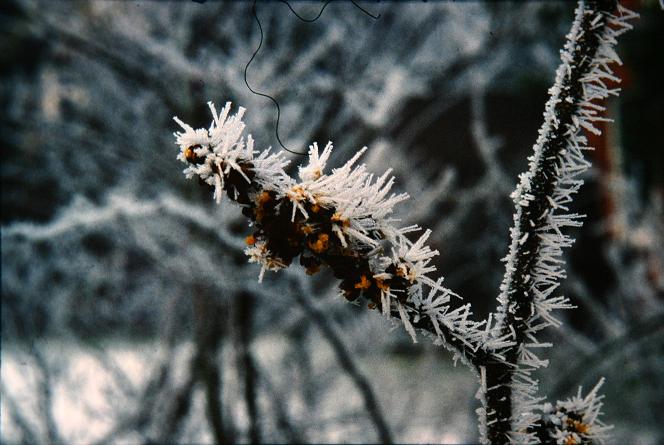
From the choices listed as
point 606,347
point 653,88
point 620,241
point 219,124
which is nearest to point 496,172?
point 606,347

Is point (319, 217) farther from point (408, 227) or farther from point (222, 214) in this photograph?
point (222, 214)

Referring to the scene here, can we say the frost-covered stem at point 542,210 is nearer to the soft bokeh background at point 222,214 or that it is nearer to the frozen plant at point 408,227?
the frozen plant at point 408,227

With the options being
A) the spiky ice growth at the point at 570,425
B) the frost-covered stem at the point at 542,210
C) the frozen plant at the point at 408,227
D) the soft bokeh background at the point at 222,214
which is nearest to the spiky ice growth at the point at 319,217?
the frozen plant at the point at 408,227

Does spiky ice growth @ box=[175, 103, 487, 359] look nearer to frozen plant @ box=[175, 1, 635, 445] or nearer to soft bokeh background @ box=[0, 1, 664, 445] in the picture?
frozen plant @ box=[175, 1, 635, 445]

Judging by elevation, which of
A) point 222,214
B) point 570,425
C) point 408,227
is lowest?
point 570,425

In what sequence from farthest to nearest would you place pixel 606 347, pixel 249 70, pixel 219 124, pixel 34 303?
pixel 34 303 < pixel 249 70 < pixel 606 347 < pixel 219 124

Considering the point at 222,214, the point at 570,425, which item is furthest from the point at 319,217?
the point at 222,214

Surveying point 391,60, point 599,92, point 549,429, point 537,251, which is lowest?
point 549,429

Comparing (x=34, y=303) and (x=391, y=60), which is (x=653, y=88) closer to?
(x=391, y=60)
